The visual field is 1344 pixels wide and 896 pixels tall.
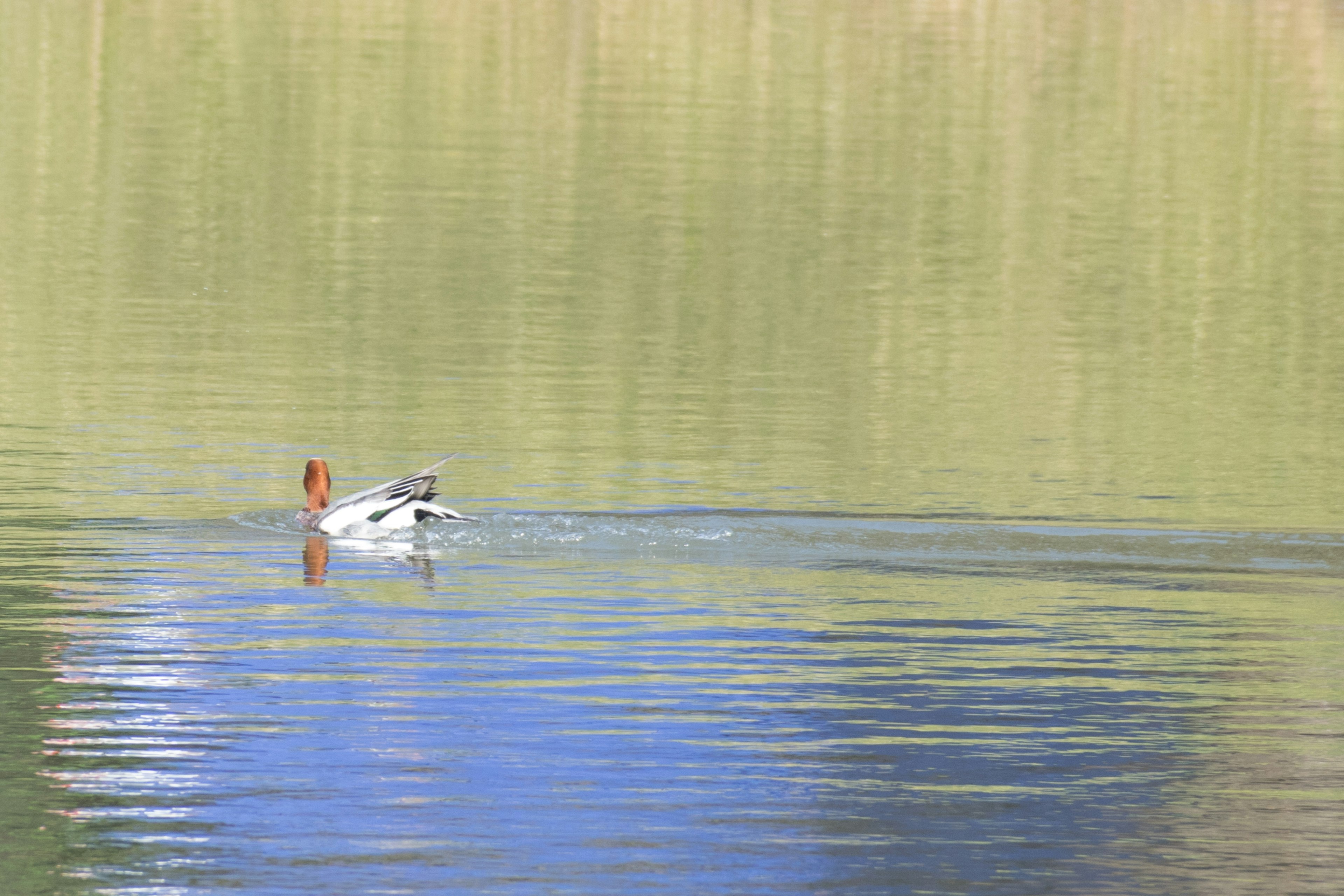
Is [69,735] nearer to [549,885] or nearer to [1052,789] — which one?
[549,885]

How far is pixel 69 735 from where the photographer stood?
13.7m

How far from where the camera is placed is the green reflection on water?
25312 mm

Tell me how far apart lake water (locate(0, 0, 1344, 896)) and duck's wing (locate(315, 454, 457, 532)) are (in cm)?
26

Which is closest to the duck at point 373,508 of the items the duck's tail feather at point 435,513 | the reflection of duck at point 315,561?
the duck's tail feather at point 435,513

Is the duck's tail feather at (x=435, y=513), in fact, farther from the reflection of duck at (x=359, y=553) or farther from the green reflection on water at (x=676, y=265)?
the green reflection on water at (x=676, y=265)

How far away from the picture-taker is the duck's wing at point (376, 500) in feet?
64.2

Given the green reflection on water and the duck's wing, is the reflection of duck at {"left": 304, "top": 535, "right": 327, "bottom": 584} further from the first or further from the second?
the green reflection on water

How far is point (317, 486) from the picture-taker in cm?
2061

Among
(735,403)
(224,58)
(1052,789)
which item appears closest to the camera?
(1052,789)

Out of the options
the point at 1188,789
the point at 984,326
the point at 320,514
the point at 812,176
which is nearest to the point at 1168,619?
the point at 1188,789

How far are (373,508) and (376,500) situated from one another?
15 centimetres

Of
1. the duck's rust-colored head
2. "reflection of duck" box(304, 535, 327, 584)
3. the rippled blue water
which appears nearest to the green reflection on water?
the duck's rust-colored head

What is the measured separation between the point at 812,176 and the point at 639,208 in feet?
28.1

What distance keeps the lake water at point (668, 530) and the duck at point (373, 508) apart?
0.23 m
